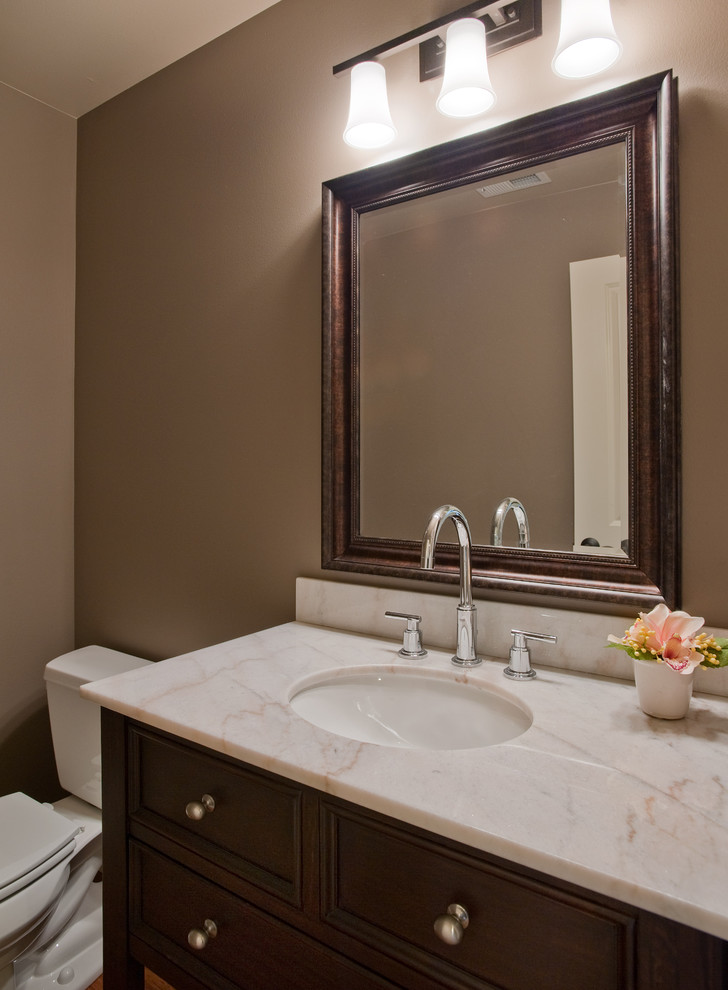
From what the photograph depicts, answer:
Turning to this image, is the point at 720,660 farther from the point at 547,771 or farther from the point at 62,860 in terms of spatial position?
the point at 62,860

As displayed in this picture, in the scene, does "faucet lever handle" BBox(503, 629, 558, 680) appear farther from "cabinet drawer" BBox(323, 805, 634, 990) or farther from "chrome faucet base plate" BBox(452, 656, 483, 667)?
"cabinet drawer" BBox(323, 805, 634, 990)

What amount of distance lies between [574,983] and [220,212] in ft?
5.85

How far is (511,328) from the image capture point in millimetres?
1237

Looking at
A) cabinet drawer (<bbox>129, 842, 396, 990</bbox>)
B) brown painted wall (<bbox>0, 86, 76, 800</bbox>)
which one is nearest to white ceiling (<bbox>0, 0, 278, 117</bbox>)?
brown painted wall (<bbox>0, 86, 76, 800</bbox>)

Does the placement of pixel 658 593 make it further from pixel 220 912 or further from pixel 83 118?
pixel 83 118

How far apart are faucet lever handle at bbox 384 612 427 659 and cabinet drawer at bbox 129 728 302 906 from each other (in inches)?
17.0

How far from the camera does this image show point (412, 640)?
48.4 inches

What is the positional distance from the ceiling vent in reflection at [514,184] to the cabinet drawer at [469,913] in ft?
3.77

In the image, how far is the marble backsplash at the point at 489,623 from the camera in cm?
111

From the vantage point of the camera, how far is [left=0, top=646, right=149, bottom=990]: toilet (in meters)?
1.29

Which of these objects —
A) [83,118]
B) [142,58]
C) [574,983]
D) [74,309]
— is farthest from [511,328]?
[83,118]

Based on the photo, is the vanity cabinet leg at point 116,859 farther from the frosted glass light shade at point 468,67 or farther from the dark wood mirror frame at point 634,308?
the frosted glass light shade at point 468,67

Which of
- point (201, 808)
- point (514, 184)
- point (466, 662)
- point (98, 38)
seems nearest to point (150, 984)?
point (201, 808)

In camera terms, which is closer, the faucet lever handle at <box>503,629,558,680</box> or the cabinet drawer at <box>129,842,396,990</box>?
the cabinet drawer at <box>129,842,396,990</box>
